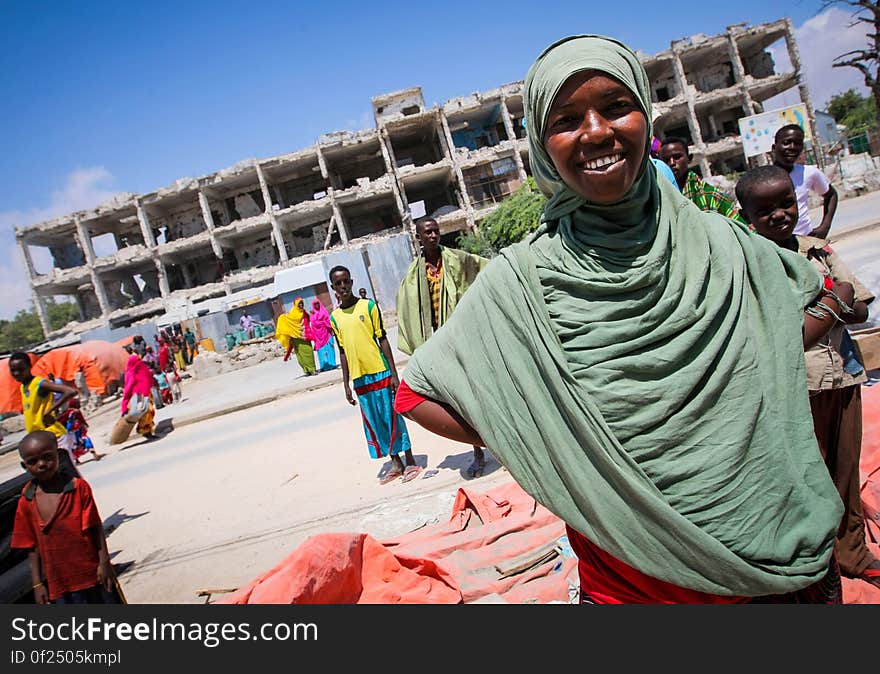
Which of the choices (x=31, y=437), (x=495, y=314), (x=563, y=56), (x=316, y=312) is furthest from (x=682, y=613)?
(x=316, y=312)

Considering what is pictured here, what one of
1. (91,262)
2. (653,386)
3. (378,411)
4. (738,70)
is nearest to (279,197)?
(91,262)

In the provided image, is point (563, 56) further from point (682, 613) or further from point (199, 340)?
point (199, 340)

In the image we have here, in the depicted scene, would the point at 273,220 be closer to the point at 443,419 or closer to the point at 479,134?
the point at 479,134

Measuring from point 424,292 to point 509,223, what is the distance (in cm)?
2088

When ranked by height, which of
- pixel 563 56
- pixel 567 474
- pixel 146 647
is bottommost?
pixel 146 647

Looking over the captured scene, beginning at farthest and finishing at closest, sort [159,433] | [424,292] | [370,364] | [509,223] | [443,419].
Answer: [509,223]
[159,433]
[370,364]
[424,292]
[443,419]

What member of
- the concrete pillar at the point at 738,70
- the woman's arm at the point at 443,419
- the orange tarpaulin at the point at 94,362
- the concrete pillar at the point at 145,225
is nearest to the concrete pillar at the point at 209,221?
the concrete pillar at the point at 145,225

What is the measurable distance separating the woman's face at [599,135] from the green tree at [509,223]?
21.8 meters

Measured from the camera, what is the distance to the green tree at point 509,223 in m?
23.3

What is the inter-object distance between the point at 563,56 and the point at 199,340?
27733mm

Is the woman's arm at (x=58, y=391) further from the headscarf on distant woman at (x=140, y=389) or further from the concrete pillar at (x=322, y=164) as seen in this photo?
the concrete pillar at (x=322, y=164)

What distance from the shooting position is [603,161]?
107cm

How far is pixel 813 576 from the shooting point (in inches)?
41.1

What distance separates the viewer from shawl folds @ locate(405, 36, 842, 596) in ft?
3.39
